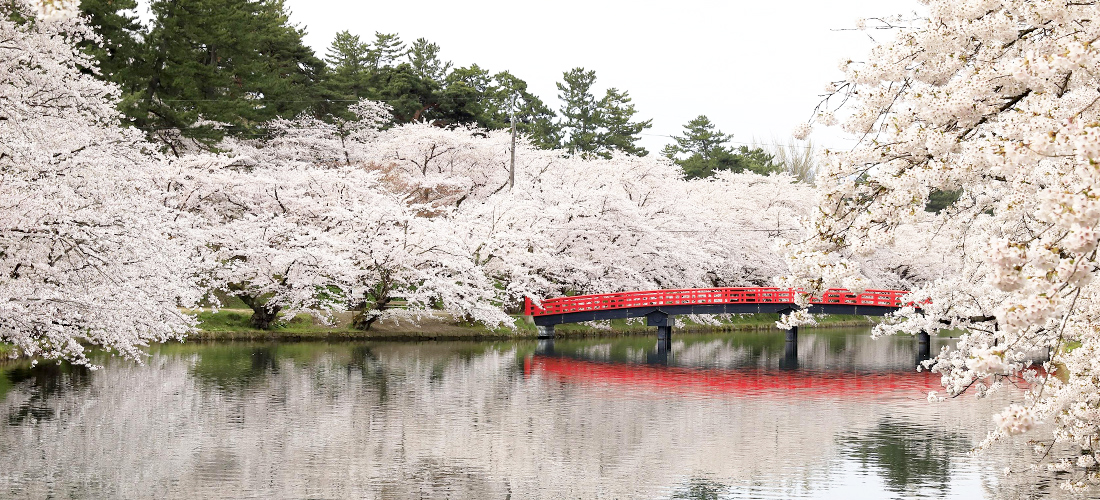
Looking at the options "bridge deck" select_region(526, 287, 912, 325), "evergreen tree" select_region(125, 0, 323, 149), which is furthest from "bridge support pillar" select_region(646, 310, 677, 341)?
"evergreen tree" select_region(125, 0, 323, 149)

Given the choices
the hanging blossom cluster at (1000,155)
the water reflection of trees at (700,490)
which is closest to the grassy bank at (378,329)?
the water reflection of trees at (700,490)

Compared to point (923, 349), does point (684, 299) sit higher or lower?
higher

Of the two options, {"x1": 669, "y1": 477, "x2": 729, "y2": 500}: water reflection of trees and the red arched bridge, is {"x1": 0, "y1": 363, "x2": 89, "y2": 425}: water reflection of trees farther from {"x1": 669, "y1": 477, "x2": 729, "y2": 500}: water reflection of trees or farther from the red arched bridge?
the red arched bridge

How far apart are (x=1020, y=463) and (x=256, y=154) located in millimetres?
38222

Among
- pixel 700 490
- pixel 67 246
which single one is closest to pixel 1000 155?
pixel 700 490

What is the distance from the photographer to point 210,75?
41.3m

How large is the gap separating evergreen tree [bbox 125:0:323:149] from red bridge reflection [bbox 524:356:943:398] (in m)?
16.3

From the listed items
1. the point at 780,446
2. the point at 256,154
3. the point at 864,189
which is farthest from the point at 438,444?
the point at 256,154

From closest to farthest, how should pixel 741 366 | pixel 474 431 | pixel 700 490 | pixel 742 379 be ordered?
pixel 700 490 → pixel 474 431 → pixel 742 379 → pixel 741 366

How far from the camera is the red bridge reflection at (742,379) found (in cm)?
2570

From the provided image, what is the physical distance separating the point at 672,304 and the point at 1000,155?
36.1 meters

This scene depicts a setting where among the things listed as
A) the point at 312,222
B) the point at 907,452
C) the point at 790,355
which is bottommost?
the point at 907,452

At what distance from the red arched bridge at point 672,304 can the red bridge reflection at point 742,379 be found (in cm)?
846

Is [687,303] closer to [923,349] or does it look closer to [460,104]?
[923,349]
